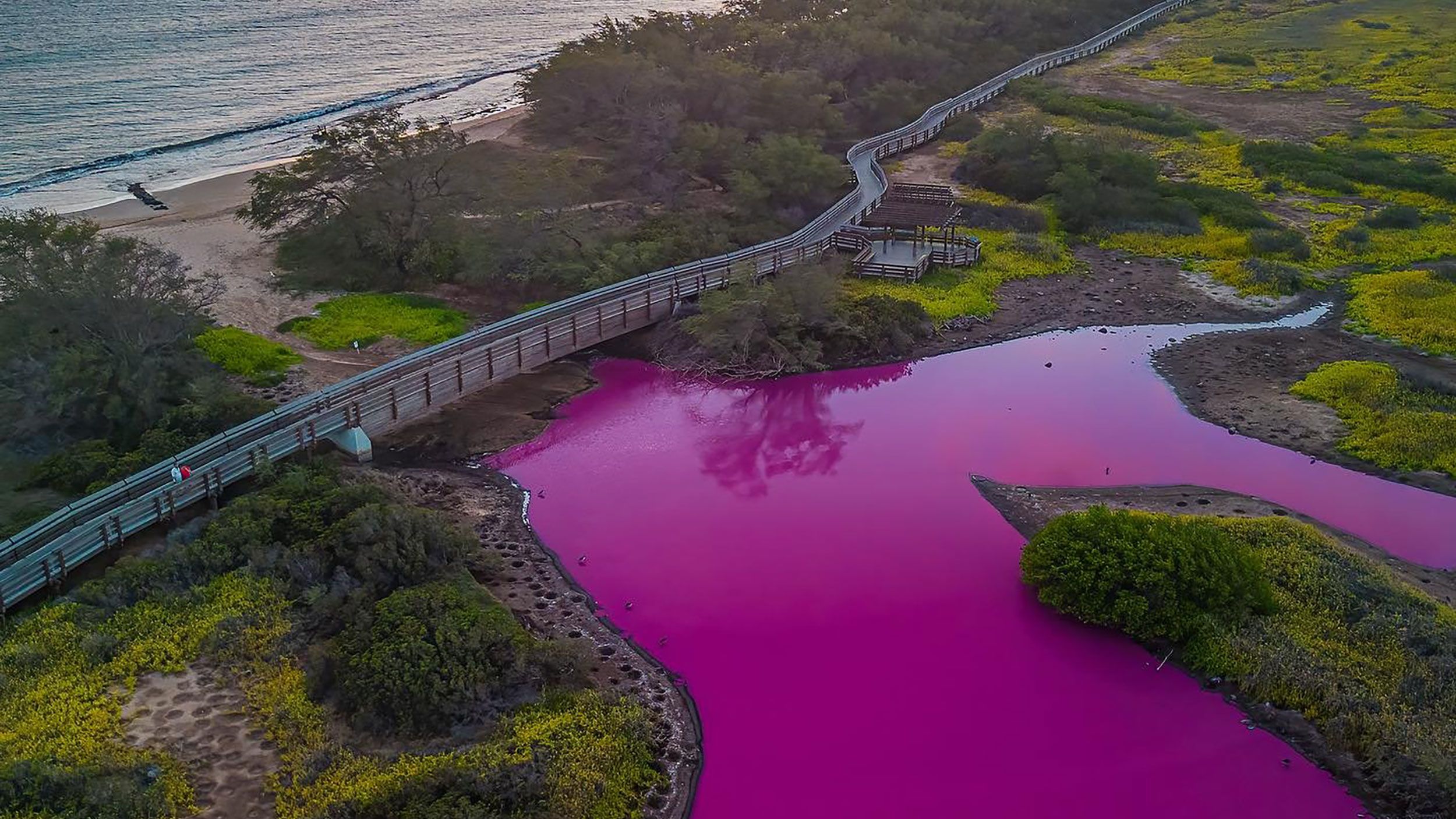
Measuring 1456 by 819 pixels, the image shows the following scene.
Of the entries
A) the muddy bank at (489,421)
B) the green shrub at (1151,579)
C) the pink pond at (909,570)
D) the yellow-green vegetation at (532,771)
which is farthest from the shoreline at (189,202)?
the green shrub at (1151,579)

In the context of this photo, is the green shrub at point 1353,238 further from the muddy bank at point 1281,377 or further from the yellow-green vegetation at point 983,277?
the yellow-green vegetation at point 983,277

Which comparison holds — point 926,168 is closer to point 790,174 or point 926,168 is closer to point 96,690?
point 790,174

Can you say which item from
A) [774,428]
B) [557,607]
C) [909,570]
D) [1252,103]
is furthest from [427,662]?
[1252,103]

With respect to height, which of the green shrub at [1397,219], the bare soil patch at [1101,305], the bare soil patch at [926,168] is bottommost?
the bare soil patch at [1101,305]

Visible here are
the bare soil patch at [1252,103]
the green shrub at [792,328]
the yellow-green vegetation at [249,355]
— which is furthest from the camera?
the bare soil patch at [1252,103]

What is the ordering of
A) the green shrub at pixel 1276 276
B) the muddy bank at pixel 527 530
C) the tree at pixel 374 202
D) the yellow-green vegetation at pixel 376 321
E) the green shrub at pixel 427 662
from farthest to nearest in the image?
the green shrub at pixel 1276 276 → the tree at pixel 374 202 → the yellow-green vegetation at pixel 376 321 → the muddy bank at pixel 527 530 → the green shrub at pixel 427 662

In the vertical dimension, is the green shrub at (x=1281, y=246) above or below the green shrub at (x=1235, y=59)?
below

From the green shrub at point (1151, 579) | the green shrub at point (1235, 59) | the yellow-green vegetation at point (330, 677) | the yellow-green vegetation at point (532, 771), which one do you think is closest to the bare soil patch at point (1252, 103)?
the green shrub at point (1235, 59)

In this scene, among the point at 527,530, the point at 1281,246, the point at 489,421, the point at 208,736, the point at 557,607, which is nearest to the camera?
the point at 208,736

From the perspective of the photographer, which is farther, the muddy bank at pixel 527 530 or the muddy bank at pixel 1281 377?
the muddy bank at pixel 1281 377
